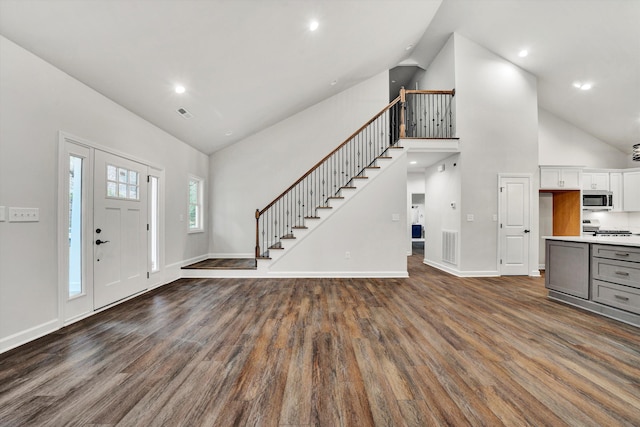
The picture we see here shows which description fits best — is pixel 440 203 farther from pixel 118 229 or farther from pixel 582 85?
pixel 118 229

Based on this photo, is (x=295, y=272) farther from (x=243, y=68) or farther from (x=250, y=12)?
(x=250, y=12)

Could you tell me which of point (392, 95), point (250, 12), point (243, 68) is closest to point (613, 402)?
point (250, 12)

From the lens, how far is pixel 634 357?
2299mm

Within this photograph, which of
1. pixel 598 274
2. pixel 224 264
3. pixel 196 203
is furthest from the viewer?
pixel 196 203

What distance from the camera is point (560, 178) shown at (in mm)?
5773

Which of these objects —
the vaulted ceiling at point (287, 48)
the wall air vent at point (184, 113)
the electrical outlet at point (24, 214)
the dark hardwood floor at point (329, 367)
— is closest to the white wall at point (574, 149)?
the vaulted ceiling at point (287, 48)

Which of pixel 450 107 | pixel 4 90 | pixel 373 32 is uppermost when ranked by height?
pixel 373 32

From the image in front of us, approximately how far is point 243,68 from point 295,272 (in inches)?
150

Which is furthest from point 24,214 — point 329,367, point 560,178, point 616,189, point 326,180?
point 616,189

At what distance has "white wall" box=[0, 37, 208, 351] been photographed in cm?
245

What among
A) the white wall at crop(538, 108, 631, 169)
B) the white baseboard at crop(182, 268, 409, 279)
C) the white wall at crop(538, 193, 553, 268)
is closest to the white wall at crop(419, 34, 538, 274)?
the white wall at crop(538, 193, 553, 268)

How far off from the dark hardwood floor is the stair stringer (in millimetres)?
1712

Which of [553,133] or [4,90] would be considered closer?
[4,90]

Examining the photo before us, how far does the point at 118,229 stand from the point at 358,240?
4.11 m
